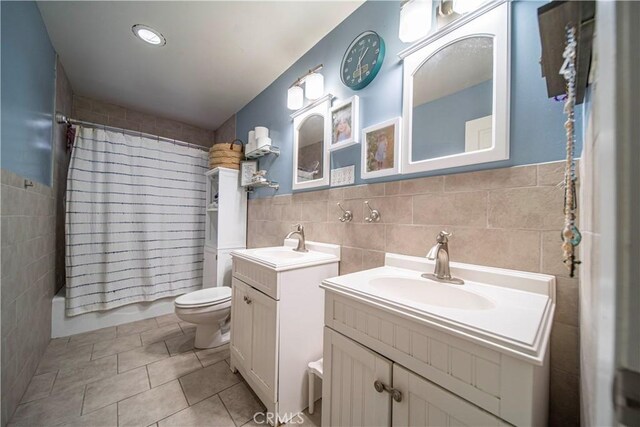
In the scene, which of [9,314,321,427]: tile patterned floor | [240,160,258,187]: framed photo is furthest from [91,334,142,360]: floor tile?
[240,160,258,187]: framed photo

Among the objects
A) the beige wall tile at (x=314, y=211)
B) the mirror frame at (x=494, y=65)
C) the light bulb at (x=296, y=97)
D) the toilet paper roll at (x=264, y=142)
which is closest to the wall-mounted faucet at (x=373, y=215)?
the mirror frame at (x=494, y=65)

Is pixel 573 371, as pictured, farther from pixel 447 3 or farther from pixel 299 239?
pixel 447 3

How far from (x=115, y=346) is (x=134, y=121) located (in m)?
2.38

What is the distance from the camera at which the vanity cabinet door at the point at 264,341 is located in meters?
1.13

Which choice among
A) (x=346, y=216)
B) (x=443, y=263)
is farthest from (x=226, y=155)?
(x=443, y=263)

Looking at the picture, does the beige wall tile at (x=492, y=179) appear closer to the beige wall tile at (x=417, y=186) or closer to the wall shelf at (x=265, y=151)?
the beige wall tile at (x=417, y=186)

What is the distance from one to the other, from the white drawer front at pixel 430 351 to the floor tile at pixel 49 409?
159 cm

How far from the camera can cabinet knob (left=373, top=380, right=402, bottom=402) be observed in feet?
2.16

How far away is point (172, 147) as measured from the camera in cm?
248

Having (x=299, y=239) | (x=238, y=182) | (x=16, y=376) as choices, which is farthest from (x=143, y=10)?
(x=16, y=376)

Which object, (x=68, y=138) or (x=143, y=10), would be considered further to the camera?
(x=68, y=138)

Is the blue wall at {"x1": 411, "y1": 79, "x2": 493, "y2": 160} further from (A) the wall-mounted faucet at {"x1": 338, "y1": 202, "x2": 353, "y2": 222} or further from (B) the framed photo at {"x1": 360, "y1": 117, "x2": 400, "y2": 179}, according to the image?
(A) the wall-mounted faucet at {"x1": 338, "y1": 202, "x2": 353, "y2": 222}

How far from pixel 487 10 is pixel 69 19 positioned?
2.42m

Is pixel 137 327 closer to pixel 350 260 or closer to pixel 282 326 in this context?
pixel 282 326
